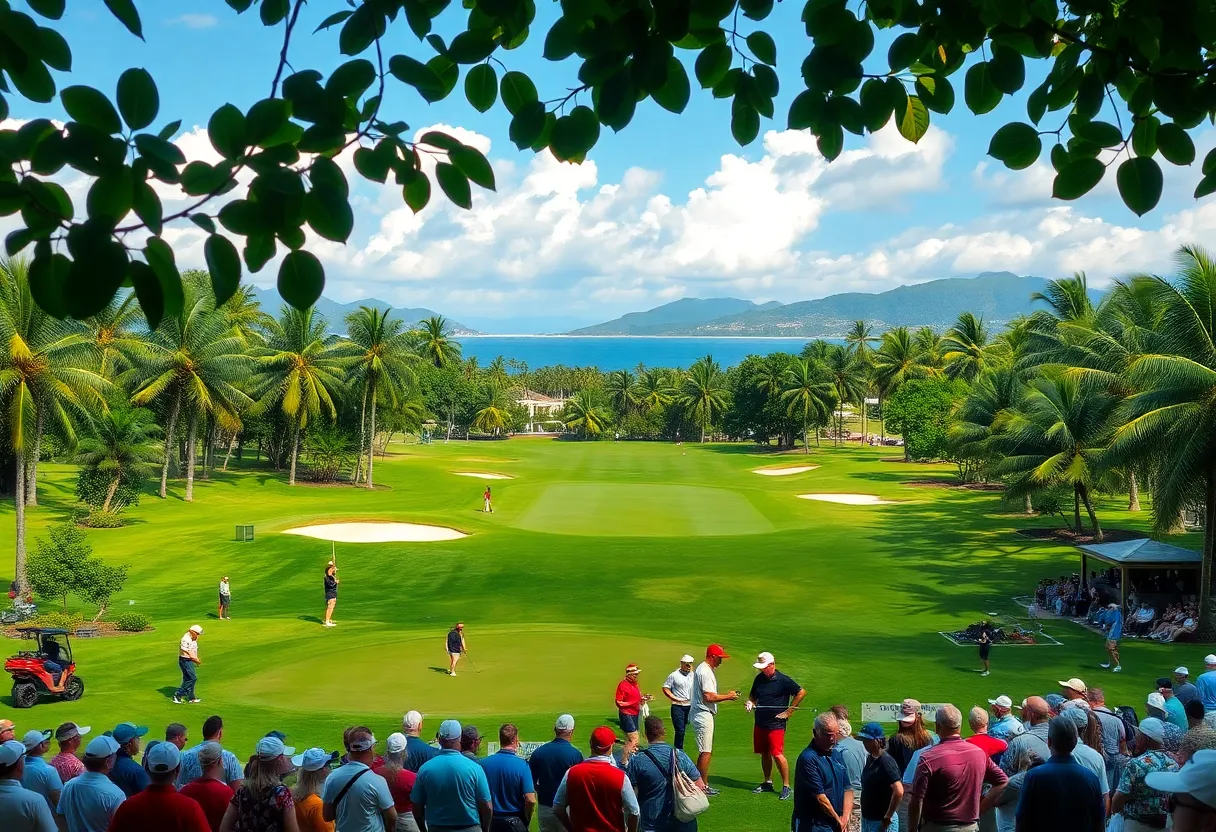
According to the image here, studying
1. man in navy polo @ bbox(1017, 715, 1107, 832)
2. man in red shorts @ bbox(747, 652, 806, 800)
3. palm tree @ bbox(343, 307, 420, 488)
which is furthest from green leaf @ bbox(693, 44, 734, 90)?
palm tree @ bbox(343, 307, 420, 488)

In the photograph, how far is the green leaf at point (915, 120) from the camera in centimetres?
415

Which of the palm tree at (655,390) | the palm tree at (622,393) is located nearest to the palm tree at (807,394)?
the palm tree at (655,390)

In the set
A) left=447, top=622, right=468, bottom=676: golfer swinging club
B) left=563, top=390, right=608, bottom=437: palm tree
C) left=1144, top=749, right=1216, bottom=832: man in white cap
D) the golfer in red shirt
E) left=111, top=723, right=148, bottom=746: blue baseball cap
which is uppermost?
left=563, top=390, right=608, bottom=437: palm tree

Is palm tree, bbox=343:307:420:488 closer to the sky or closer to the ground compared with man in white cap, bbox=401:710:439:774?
closer to the sky

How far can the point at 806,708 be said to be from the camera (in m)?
18.2

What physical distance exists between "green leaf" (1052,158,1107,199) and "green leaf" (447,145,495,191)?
201 centimetres

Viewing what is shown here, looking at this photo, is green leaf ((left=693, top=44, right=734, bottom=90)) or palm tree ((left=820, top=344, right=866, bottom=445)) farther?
palm tree ((left=820, top=344, right=866, bottom=445))

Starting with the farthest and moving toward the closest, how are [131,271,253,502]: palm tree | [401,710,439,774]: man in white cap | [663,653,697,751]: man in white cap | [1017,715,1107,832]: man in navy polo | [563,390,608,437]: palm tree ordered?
1. [563,390,608,437]: palm tree
2. [131,271,253,502]: palm tree
3. [663,653,697,751]: man in white cap
4. [401,710,439,774]: man in white cap
5. [1017,715,1107,832]: man in navy polo

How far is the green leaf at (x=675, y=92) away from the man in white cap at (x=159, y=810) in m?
5.31

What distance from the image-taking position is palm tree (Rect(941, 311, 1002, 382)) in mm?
83625

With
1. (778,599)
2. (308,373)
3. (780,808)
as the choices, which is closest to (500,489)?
(308,373)

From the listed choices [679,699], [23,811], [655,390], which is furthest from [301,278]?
[655,390]

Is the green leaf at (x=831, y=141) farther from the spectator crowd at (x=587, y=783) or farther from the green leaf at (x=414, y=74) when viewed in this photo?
the spectator crowd at (x=587, y=783)

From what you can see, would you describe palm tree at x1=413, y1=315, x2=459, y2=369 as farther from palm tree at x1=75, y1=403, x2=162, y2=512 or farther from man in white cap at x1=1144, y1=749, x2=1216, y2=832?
man in white cap at x1=1144, y1=749, x2=1216, y2=832
